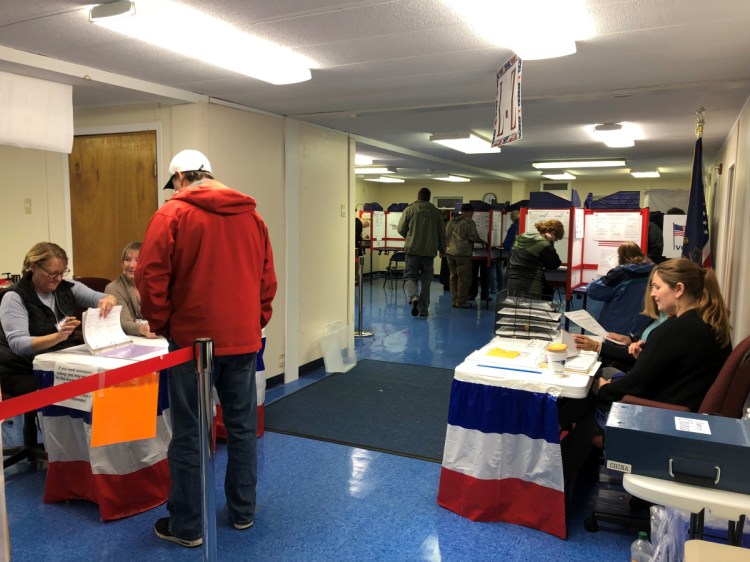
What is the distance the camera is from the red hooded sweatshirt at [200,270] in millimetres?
2305

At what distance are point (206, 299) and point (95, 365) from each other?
64 centimetres

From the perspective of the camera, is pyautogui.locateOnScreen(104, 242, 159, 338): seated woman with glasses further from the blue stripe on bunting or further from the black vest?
the blue stripe on bunting

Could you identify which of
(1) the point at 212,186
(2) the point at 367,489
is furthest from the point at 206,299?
(2) the point at 367,489

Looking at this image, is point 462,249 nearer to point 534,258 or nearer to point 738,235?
point 534,258

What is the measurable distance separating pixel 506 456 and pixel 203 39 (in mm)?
2360

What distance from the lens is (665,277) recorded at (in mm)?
2525

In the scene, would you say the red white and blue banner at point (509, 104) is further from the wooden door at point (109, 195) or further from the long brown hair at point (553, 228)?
the long brown hair at point (553, 228)

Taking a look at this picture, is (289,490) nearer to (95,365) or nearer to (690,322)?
(95,365)

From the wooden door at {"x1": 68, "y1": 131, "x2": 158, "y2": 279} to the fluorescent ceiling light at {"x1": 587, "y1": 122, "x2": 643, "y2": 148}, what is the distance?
13.2ft

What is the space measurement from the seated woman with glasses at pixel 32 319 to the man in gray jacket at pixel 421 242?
201 inches

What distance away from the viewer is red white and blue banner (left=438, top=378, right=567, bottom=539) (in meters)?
2.49

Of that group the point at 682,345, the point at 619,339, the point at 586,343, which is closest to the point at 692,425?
the point at 682,345

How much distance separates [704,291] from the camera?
244 centimetres

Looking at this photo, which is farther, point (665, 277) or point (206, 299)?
point (665, 277)
